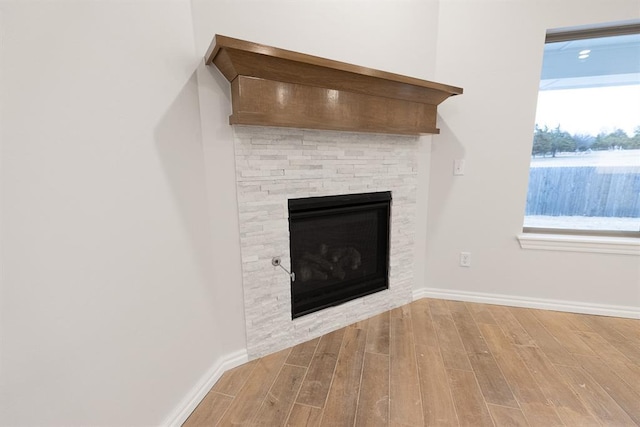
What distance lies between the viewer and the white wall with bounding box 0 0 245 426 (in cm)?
67

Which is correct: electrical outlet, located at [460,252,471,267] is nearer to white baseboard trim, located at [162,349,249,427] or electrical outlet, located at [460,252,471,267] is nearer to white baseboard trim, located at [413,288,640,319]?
white baseboard trim, located at [413,288,640,319]

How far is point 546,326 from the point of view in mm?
1910

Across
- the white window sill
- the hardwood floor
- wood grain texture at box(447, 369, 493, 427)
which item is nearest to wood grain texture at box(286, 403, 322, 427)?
the hardwood floor

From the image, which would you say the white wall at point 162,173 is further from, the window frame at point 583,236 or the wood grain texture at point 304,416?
the wood grain texture at point 304,416

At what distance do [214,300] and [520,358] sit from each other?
1723 mm

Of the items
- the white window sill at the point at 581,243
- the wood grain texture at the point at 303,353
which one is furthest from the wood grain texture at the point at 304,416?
the white window sill at the point at 581,243

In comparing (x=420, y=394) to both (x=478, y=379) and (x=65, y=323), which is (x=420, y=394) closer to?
(x=478, y=379)

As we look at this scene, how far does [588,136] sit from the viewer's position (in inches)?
79.0

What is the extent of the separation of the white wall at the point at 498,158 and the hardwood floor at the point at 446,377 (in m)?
0.30

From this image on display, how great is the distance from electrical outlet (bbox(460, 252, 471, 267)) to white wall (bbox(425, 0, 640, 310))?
43 millimetres

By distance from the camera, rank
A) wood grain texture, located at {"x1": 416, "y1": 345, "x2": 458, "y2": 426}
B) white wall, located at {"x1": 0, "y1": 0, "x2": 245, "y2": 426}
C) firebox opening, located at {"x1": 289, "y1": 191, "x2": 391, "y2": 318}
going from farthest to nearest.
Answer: firebox opening, located at {"x1": 289, "y1": 191, "x2": 391, "y2": 318} → wood grain texture, located at {"x1": 416, "y1": 345, "x2": 458, "y2": 426} → white wall, located at {"x1": 0, "y1": 0, "x2": 245, "y2": 426}

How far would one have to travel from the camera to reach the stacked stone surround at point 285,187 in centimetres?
145

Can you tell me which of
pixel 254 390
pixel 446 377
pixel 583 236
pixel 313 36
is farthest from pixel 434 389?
pixel 313 36

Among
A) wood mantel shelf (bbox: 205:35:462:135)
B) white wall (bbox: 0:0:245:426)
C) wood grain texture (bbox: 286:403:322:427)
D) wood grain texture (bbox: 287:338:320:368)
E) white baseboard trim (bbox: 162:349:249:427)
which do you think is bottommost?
wood grain texture (bbox: 287:338:320:368)
